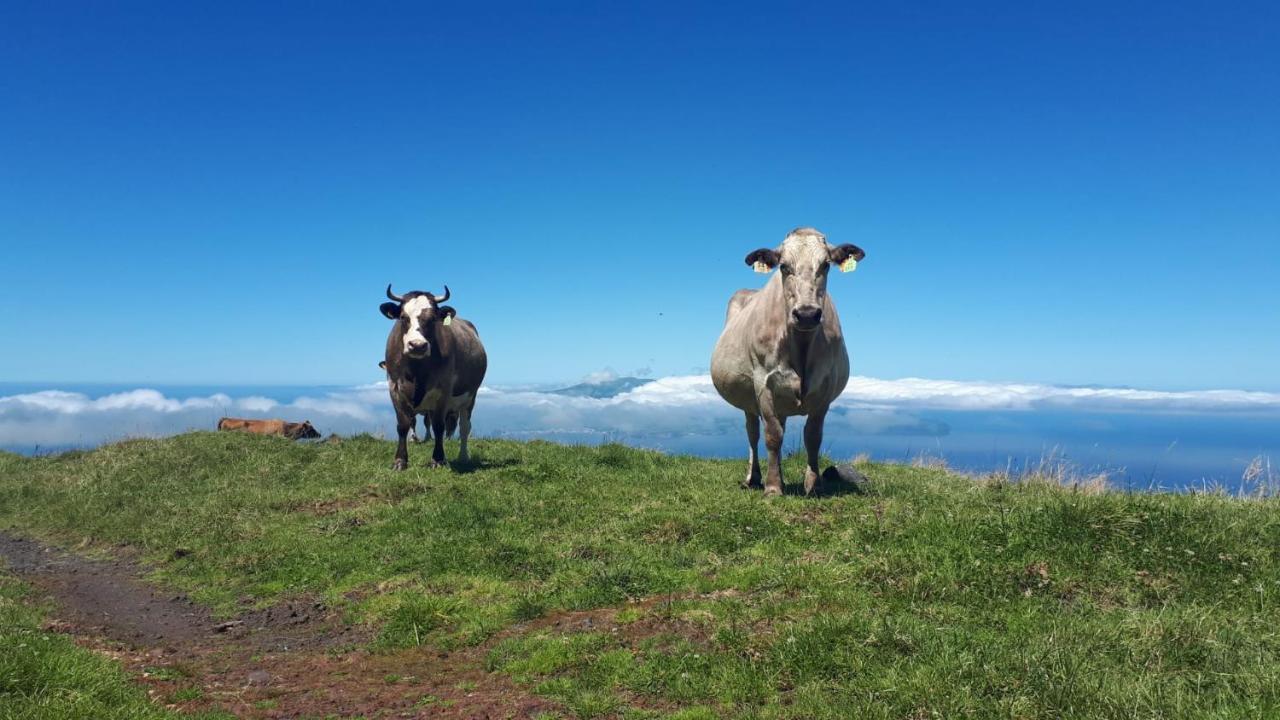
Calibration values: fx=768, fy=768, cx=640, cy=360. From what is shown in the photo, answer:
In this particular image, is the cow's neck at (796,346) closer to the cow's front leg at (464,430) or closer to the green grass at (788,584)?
the green grass at (788,584)

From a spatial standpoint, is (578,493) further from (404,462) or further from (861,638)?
(861,638)

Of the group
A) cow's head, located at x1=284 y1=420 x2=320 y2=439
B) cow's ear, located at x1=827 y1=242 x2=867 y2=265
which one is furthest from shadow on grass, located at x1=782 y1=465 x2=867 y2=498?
cow's head, located at x1=284 y1=420 x2=320 y2=439

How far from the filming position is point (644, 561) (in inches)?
354

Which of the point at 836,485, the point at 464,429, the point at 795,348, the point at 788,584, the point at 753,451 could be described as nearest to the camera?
the point at 788,584

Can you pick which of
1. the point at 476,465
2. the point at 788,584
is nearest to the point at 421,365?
the point at 476,465

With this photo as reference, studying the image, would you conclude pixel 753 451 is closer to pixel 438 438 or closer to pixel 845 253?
pixel 845 253

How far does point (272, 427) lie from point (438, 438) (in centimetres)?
993

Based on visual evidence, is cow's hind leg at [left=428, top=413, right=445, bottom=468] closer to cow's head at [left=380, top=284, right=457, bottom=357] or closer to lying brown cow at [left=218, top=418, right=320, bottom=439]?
cow's head at [left=380, top=284, right=457, bottom=357]

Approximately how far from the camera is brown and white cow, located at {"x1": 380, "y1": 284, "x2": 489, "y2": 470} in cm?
1742

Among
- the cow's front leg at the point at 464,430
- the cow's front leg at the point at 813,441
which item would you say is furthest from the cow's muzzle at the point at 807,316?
the cow's front leg at the point at 464,430

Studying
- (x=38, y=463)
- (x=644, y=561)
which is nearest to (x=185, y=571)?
(x=644, y=561)

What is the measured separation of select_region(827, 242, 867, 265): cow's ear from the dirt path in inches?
314

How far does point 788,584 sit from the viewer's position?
738cm

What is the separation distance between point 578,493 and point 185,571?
6073 mm
